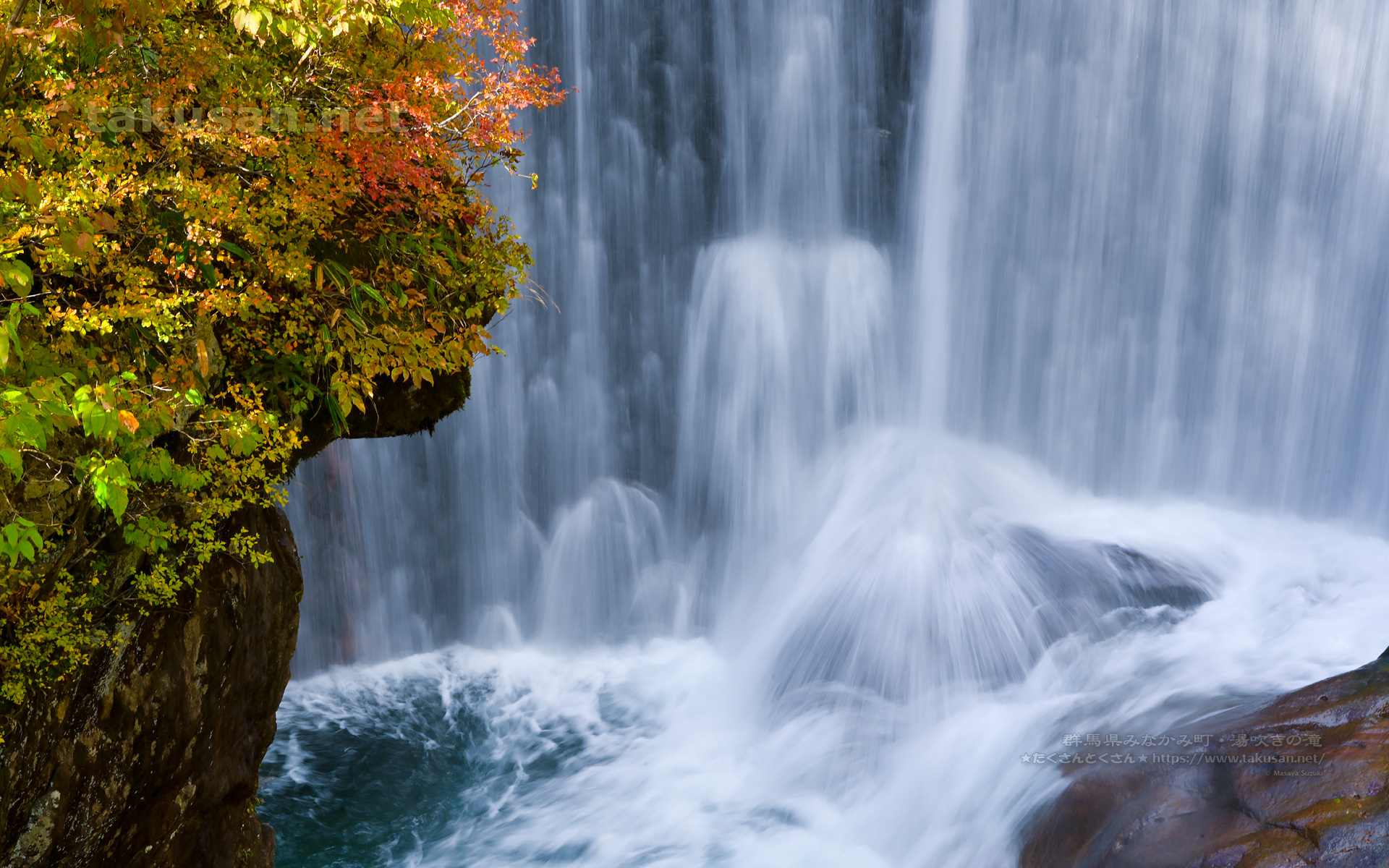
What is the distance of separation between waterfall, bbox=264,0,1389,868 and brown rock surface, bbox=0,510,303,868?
6.06m

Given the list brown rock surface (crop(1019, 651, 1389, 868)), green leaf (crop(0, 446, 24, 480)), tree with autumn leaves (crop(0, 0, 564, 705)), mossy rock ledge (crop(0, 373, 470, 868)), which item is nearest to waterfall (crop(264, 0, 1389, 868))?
brown rock surface (crop(1019, 651, 1389, 868))

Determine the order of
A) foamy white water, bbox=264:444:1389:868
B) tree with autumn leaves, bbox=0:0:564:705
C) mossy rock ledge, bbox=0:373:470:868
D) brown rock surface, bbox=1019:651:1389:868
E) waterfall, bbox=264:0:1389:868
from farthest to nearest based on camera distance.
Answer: waterfall, bbox=264:0:1389:868, foamy white water, bbox=264:444:1389:868, brown rock surface, bbox=1019:651:1389:868, mossy rock ledge, bbox=0:373:470:868, tree with autumn leaves, bbox=0:0:564:705

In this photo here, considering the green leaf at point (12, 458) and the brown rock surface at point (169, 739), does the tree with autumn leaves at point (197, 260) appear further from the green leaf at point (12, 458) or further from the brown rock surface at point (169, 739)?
the brown rock surface at point (169, 739)

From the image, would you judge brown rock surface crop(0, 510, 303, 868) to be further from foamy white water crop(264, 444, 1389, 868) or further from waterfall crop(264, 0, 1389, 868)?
waterfall crop(264, 0, 1389, 868)

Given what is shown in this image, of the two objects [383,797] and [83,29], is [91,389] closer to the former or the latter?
[83,29]

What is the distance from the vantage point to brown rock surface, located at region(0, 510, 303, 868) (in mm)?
3986

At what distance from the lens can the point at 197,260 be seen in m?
4.28

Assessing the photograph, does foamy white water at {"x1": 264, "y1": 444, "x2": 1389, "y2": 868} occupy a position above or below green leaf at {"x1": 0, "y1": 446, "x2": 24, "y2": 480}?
below

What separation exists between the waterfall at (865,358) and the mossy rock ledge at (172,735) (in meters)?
6.03

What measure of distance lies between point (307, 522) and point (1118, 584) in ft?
35.6

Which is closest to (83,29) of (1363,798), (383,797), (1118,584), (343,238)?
(343,238)

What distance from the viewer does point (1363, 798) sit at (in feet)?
16.1

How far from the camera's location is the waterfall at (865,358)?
1254 cm

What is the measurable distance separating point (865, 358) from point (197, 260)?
11.7m
